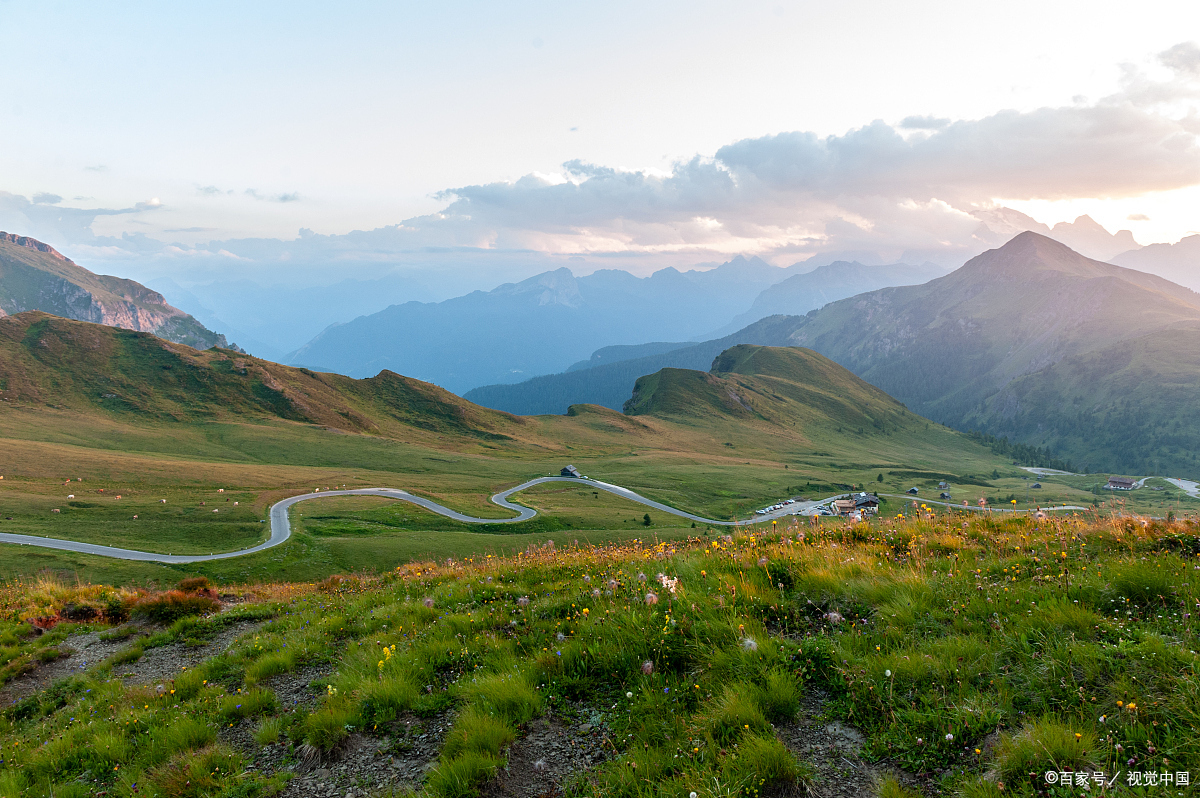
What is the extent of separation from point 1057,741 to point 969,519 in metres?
8.09

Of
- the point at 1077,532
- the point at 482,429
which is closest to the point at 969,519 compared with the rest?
the point at 1077,532

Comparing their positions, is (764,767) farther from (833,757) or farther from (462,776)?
(462,776)

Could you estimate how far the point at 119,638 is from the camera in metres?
13.2

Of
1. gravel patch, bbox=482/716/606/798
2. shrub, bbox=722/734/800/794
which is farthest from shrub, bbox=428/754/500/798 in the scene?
shrub, bbox=722/734/800/794

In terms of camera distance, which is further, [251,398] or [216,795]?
[251,398]

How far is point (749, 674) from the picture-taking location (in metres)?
5.73

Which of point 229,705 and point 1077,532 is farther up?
point 1077,532

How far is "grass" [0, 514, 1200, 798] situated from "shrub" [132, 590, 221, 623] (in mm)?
4026

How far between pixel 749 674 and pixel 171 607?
53.2 ft

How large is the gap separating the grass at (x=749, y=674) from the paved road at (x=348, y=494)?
21911 millimetres

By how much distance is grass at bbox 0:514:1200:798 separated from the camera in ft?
14.9

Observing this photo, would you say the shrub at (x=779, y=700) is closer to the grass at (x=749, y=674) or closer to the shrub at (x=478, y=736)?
the grass at (x=749, y=674)

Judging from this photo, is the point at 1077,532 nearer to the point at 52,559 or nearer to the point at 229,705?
the point at 229,705

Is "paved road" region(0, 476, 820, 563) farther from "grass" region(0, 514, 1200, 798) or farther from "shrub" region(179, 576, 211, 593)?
"shrub" region(179, 576, 211, 593)
